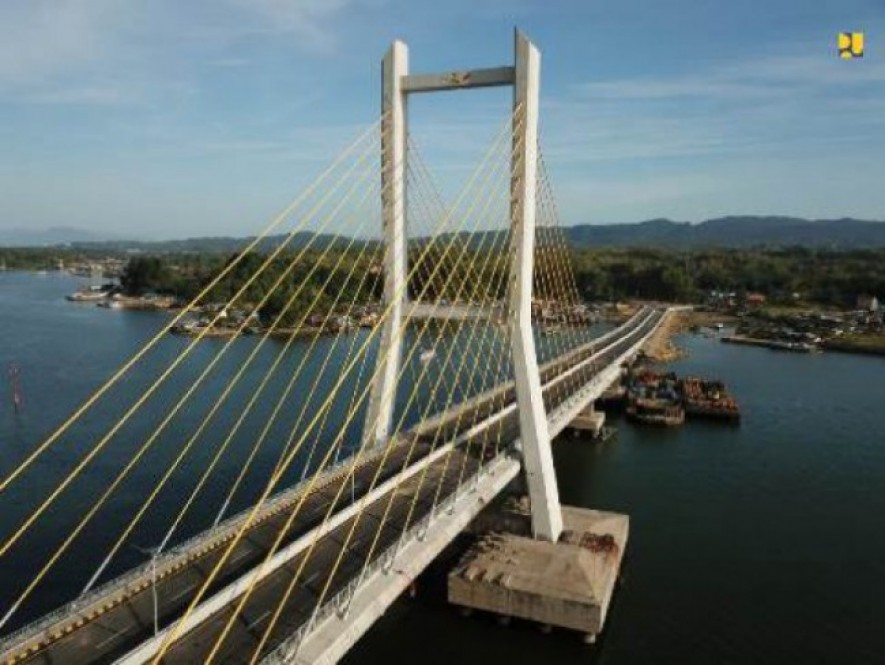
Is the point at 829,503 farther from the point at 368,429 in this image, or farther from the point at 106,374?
the point at 106,374

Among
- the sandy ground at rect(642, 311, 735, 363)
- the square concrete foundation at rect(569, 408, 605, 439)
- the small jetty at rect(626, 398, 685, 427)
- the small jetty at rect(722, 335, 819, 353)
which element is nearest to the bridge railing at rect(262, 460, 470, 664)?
the square concrete foundation at rect(569, 408, 605, 439)

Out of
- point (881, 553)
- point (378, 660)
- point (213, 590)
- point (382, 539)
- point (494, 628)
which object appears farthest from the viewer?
point (881, 553)

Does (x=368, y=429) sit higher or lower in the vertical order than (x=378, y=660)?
higher

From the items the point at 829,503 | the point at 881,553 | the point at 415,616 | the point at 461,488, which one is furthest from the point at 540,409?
the point at 829,503

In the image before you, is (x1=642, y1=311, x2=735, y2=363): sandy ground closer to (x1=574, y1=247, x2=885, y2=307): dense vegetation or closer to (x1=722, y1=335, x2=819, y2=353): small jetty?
(x1=722, y1=335, x2=819, y2=353): small jetty

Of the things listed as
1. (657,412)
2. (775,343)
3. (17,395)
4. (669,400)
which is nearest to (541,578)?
(657,412)

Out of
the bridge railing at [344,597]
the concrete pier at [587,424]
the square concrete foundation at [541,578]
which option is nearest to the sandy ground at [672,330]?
the concrete pier at [587,424]

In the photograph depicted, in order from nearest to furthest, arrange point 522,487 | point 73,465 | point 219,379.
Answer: point 522,487, point 73,465, point 219,379

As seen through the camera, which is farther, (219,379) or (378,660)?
(219,379)
